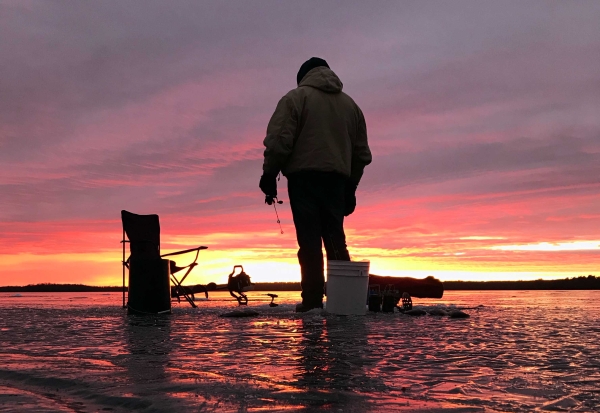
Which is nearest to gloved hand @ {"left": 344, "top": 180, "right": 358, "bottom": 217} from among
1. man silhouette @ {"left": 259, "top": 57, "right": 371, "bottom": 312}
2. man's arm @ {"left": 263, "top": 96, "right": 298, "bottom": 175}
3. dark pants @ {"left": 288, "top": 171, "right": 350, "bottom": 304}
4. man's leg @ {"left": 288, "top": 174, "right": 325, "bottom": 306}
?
man silhouette @ {"left": 259, "top": 57, "right": 371, "bottom": 312}

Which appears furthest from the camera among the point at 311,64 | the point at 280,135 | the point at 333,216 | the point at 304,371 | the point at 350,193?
the point at 350,193

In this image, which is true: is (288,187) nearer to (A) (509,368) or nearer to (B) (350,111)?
(B) (350,111)

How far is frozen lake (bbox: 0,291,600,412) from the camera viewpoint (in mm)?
2232

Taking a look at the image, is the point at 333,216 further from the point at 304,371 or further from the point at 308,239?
the point at 304,371

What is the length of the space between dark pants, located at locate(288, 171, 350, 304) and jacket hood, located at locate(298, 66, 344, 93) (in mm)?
1226

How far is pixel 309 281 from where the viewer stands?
834 cm

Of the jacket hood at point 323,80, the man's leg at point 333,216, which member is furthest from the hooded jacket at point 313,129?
the man's leg at point 333,216

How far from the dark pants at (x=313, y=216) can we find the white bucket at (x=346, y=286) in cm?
52

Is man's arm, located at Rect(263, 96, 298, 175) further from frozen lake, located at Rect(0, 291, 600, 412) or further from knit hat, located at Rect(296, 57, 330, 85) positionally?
frozen lake, located at Rect(0, 291, 600, 412)

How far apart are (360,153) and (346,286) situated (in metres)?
2.36

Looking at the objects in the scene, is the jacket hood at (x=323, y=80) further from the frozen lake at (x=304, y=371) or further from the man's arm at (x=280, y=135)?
the frozen lake at (x=304, y=371)

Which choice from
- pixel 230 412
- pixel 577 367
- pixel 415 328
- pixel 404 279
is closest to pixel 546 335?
pixel 415 328

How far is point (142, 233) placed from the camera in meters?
9.56

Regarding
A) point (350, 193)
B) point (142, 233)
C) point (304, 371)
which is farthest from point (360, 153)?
point (304, 371)
